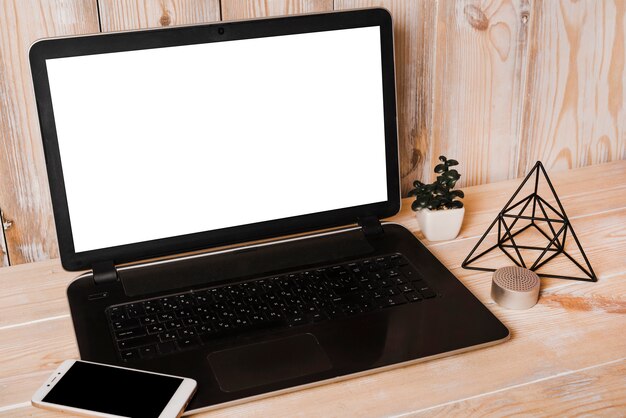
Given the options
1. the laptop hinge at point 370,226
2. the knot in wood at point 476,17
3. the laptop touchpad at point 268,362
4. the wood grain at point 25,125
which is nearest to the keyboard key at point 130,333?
the laptop touchpad at point 268,362

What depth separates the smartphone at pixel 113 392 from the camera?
83 cm

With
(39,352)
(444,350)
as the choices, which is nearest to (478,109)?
(444,350)

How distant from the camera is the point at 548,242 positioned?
1198mm

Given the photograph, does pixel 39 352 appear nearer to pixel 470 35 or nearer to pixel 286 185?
pixel 286 185

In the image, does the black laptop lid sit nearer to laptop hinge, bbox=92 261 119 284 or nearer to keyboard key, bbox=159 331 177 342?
laptop hinge, bbox=92 261 119 284

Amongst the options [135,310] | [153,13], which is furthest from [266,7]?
[135,310]

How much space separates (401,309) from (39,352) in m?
0.48

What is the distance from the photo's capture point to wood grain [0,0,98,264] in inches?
41.1

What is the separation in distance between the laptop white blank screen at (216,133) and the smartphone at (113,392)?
237mm

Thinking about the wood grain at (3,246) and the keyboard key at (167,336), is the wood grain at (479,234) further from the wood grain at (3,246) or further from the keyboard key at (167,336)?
the keyboard key at (167,336)

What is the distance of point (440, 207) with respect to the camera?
3.93 ft

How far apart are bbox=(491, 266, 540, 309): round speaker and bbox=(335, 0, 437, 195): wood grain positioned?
0.34 m

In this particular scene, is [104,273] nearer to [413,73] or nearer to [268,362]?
[268,362]

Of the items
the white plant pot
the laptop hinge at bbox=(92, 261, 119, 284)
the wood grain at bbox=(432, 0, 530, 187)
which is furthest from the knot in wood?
the laptop hinge at bbox=(92, 261, 119, 284)
